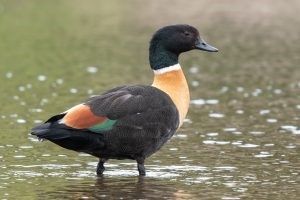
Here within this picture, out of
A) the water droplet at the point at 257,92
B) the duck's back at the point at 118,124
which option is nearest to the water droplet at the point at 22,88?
the water droplet at the point at 257,92

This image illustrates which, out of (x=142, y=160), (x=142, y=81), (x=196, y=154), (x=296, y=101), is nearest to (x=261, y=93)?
(x=296, y=101)

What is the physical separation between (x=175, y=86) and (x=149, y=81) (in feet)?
33.9

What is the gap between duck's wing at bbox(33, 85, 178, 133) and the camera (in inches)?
507

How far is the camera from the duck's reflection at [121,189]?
12312mm

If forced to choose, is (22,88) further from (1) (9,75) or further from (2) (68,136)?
(2) (68,136)

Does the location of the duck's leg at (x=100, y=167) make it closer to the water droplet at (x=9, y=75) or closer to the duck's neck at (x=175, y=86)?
the duck's neck at (x=175, y=86)

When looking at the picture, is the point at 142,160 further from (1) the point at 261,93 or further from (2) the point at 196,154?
(1) the point at 261,93


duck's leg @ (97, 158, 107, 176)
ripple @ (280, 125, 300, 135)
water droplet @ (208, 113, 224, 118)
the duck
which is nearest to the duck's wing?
the duck

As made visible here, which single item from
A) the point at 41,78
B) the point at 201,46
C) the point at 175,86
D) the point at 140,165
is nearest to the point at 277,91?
the point at 41,78

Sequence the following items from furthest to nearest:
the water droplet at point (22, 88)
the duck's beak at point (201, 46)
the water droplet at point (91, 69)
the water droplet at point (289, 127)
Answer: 1. the water droplet at point (91, 69)
2. the water droplet at point (22, 88)
3. the water droplet at point (289, 127)
4. the duck's beak at point (201, 46)

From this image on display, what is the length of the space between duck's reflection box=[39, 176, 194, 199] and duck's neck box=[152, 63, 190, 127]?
117cm

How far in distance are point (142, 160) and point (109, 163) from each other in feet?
4.44

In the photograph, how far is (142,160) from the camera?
1356 cm

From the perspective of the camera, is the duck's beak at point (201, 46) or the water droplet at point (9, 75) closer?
the duck's beak at point (201, 46)
